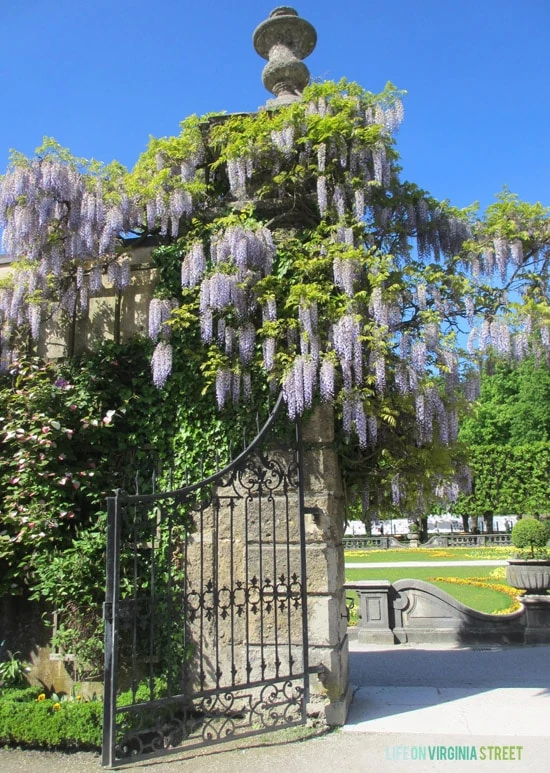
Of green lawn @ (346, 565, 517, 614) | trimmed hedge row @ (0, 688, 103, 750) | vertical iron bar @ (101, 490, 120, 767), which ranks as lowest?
green lawn @ (346, 565, 517, 614)

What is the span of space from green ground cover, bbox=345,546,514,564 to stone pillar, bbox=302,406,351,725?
16634mm

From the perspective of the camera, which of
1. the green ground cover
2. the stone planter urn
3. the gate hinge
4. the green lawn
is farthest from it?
the green ground cover

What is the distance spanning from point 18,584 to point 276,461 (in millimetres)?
2561

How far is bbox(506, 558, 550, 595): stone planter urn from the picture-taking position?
11406 millimetres

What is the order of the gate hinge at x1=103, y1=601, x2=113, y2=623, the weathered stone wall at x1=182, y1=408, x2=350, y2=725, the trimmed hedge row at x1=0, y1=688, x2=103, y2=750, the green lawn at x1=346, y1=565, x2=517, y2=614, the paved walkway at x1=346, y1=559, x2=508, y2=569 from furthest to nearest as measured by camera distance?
the paved walkway at x1=346, y1=559, x2=508, y2=569 → the green lawn at x1=346, y1=565, x2=517, y2=614 → the weathered stone wall at x1=182, y1=408, x2=350, y2=725 → the trimmed hedge row at x1=0, y1=688, x2=103, y2=750 → the gate hinge at x1=103, y1=601, x2=113, y2=623

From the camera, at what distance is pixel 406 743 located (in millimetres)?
4410

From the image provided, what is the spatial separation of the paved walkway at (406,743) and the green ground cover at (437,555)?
1578 cm

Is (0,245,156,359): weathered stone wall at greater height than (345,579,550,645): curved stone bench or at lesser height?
greater

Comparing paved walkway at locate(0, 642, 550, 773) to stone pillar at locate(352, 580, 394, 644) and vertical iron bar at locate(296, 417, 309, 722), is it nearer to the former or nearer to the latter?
vertical iron bar at locate(296, 417, 309, 722)

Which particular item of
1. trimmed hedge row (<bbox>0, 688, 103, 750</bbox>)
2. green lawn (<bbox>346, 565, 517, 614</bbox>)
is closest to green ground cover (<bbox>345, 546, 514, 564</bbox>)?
green lawn (<bbox>346, 565, 517, 614</bbox>)

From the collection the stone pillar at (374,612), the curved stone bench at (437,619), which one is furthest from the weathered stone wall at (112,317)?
the curved stone bench at (437,619)

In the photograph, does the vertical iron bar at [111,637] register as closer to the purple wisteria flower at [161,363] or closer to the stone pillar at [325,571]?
the purple wisteria flower at [161,363]

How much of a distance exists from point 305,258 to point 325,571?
2.75 meters

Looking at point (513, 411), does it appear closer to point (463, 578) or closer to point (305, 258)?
point (463, 578)
